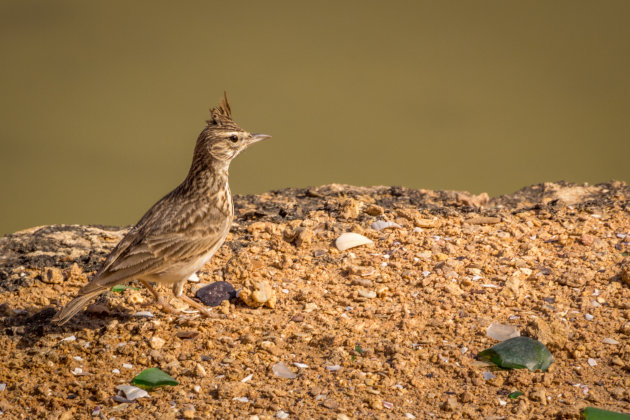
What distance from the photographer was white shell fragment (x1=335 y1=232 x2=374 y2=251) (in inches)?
264

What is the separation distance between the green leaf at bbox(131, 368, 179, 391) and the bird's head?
187cm

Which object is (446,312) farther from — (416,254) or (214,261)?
(214,261)

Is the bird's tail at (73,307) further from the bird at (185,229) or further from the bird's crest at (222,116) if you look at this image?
the bird's crest at (222,116)

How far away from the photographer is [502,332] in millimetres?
5367

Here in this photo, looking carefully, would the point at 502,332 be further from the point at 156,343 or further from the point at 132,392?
the point at 132,392

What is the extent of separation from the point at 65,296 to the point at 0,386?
1.20 meters

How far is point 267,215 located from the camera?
7.53 m

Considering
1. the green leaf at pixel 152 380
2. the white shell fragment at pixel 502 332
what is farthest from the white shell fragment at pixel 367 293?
the green leaf at pixel 152 380

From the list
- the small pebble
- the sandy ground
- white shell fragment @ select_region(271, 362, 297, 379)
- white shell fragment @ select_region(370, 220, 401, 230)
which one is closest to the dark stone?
the sandy ground

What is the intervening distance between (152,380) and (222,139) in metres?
2.09

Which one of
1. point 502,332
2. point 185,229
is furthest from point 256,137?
point 502,332

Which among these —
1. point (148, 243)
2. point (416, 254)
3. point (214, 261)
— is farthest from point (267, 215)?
point (148, 243)

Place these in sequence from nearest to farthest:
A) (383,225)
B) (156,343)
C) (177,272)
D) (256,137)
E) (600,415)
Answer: (600,415) → (156,343) → (177,272) → (256,137) → (383,225)

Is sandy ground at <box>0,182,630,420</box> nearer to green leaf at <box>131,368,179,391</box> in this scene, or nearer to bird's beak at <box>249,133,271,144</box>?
green leaf at <box>131,368,179,391</box>
